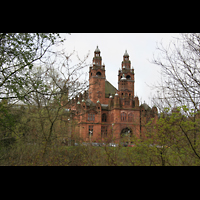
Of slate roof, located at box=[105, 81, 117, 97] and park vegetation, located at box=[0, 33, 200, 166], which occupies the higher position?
slate roof, located at box=[105, 81, 117, 97]

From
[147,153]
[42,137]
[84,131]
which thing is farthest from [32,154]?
[84,131]

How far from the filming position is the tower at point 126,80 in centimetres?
4223

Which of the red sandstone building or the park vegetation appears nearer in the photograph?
the park vegetation

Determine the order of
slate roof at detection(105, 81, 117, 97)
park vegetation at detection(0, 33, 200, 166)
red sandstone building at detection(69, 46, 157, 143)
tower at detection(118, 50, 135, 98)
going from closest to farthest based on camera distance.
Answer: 1. park vegetation at detection(0, 33, 200, 166)
2. red sandstone building at detection(69, 46, 157, 143)
3. tower at detection(118, 50, 135, 98)
4. slate roof at detection(105, 81, 117, 97)

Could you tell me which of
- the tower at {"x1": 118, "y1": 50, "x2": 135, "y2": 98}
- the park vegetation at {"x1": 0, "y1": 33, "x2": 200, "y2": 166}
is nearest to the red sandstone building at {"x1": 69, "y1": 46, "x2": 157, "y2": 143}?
the tower at {"x1": 118, "y1": 50, "x2": 135, "y2": 98}

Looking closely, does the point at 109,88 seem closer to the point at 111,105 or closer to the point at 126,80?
the point at 126,80

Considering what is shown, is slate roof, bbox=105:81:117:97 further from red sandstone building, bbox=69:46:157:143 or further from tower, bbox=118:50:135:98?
tower, bbox=118:50:135:98

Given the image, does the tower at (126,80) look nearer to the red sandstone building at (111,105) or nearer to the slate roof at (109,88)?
the red sandstone building at (111,105)

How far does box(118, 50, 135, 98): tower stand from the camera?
42.2 metres

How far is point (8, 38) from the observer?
5.45 m

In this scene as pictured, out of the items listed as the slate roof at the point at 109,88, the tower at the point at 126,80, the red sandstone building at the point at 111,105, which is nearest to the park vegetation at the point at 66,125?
the red sandstone building at the point at 111,105

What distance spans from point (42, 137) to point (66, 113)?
1.46 metres

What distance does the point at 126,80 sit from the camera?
43.8 metres
